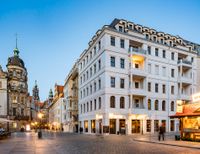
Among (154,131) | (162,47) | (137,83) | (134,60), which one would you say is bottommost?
(154,131)

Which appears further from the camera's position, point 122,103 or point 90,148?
point 122,103

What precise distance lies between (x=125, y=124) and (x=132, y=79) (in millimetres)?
8280

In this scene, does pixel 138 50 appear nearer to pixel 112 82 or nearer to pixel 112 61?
pixel 112 61

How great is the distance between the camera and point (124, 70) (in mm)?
40750

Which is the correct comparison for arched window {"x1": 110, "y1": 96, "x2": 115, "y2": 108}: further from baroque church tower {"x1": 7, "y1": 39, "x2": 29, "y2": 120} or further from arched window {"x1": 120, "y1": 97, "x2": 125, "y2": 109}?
baroque church tower {"x1": 7, "y1": 39, "x2": 29, "y2": 120}

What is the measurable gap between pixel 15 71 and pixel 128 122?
47.7 meters

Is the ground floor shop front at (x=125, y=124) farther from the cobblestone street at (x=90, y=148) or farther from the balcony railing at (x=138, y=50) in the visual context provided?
the cobblestone street at (x=90, y=148)

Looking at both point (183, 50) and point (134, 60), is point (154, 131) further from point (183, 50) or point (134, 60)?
point (183, 50)

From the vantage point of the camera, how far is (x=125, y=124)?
129 ft

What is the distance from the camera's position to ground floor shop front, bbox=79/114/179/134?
3806 cm

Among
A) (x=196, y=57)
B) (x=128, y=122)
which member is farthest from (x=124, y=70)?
(x=196, y=57)

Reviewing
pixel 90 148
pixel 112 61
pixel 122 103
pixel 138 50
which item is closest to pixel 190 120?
pixel 90 148

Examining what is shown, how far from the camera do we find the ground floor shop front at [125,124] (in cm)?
3806

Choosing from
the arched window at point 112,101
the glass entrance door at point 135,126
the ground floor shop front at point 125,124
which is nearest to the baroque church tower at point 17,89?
the ground floor shop front at point 125,124
